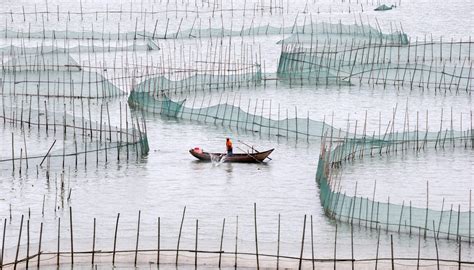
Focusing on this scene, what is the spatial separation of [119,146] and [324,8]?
35383 millimetres

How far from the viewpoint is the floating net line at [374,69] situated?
3916 centimetres

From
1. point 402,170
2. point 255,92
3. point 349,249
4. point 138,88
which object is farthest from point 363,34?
point 349,249

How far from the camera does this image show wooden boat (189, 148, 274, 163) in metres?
29.2

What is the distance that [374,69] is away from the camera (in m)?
39.9

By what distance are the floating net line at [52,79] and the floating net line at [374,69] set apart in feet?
18.3

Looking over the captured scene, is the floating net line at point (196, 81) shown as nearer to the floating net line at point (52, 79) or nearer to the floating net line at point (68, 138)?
the floating net line at point (52, 79)

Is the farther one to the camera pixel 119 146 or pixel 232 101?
pixel 232 101

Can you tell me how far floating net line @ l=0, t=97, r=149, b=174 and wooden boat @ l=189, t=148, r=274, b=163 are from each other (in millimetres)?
1223

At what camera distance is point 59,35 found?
4769 centimetres

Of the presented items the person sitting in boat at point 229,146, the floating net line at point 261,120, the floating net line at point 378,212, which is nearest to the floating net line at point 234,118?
the floating net line at point 261,120

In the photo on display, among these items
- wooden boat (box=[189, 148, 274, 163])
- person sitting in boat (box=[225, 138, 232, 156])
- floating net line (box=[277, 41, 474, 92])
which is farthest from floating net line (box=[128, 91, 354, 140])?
floating net line (box=[277, 41, 474, 92])

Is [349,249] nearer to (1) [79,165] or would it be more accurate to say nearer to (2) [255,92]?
(1) [79,165]

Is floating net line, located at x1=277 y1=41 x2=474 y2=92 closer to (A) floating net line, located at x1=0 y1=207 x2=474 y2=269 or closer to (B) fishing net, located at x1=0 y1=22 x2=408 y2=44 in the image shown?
(B) fishing net, located at x1=0 y1=22 x2=408 y2=44

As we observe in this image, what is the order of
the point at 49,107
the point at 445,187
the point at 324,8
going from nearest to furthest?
the point at 445,187
the point at 49,107
the point at 324,8
